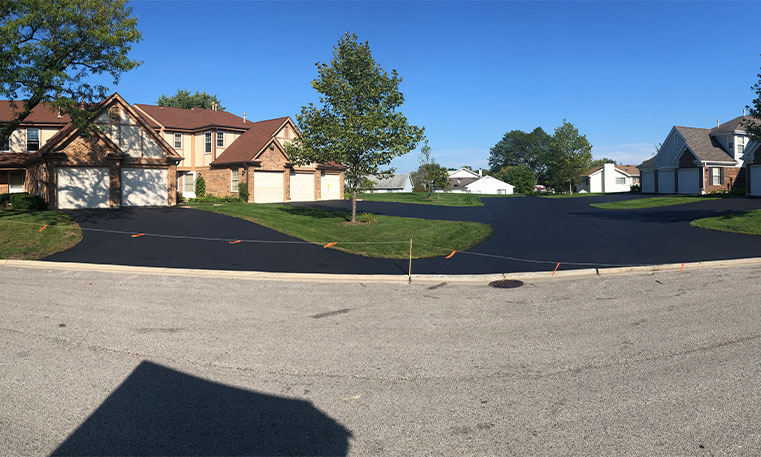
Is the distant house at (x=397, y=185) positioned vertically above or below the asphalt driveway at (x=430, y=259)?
above

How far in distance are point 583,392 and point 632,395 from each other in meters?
0.48

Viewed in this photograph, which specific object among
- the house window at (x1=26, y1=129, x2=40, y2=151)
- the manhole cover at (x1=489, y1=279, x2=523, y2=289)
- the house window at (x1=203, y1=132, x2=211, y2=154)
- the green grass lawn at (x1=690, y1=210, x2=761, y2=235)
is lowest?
the manhole cover at (x1=489, y1=279, x2=523, y2=289)

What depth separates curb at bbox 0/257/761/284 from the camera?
11820 mm

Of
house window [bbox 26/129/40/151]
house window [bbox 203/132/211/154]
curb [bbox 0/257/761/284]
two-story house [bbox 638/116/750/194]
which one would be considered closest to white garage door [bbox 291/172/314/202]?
house window [bbox 203/132/211/154]

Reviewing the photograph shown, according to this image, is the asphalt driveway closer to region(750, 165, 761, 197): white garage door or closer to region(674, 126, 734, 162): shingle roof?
region(750, 165, 761, 197): white garage door

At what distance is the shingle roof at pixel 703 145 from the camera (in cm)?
4497

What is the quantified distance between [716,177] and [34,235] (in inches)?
1999

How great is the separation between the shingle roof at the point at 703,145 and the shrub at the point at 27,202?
50.7 meters

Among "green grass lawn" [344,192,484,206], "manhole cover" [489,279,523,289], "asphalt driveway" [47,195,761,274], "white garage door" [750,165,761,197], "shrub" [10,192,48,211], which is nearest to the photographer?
"manhole cover" [489,279,523,289]

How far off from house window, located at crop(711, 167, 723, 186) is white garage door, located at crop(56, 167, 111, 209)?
48646 millimetres

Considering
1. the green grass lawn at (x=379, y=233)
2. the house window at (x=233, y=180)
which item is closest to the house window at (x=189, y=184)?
A: the house window at (x=233, y=180)

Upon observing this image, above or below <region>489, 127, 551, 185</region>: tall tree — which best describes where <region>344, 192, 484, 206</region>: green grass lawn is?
below

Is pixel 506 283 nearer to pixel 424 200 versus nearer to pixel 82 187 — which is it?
pixel 82 187

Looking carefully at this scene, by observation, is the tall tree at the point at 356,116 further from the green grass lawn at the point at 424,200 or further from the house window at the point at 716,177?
the house window at the point at 716,177
